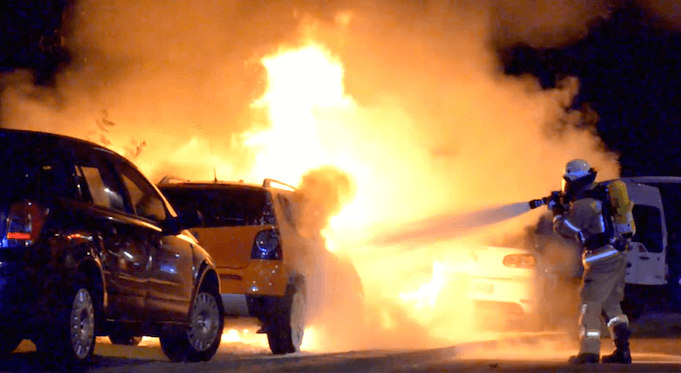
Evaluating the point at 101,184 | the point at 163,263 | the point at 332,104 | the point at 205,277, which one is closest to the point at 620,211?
the point at 205,277

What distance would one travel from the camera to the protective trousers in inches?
384

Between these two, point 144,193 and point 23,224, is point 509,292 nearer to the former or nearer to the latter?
point 144,193

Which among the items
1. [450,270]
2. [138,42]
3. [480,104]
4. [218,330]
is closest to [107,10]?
[138,42]

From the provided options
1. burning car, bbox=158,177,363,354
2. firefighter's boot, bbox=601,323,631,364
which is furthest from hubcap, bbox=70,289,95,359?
firefighter's boot, bbox=601,323,631,364

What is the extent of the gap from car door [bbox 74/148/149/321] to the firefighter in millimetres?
3962

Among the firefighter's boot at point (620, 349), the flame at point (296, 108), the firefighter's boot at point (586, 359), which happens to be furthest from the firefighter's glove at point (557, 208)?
the flame at point (296, 108)

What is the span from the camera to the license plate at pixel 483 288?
13.3m

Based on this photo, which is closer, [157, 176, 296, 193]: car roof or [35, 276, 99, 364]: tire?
[35, 276, 99, 364]: tire

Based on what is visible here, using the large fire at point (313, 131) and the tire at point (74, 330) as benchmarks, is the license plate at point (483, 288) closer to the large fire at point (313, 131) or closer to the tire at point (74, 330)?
the large fire at point (313, 131)

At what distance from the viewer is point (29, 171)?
715 centimetres

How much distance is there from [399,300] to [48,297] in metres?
7.23

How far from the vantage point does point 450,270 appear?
13.4 metres

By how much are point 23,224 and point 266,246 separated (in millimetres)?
3625

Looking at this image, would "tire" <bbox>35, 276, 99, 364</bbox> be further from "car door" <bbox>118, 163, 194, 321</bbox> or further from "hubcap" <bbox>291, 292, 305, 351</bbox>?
"hubcap" <bbox>291, 292, 305, 351</bbox>
